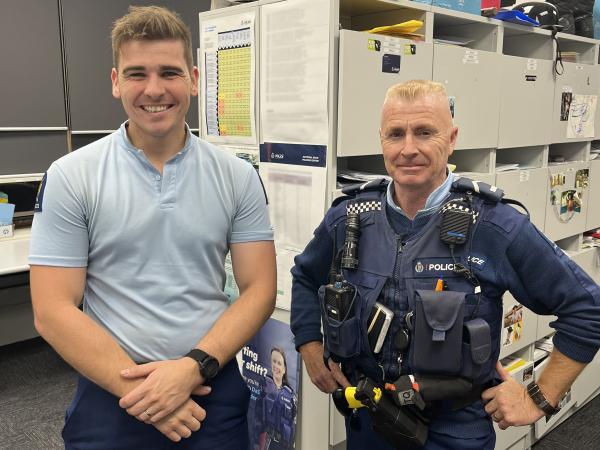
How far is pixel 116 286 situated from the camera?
4.09 feet

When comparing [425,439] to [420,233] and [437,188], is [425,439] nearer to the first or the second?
[420,233]

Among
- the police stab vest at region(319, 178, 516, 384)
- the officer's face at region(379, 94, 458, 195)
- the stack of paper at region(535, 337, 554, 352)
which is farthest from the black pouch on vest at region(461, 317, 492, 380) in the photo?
the stack of paper at region(535, 337, 554, 352)

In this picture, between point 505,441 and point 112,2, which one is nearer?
point 505,441

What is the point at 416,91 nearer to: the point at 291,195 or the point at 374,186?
the point at 374,186

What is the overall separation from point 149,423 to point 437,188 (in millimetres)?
880

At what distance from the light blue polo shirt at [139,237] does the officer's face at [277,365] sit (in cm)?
83

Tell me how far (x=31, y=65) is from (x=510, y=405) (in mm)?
3168

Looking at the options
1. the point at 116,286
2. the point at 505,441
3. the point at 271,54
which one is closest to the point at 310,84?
the point at 271,54

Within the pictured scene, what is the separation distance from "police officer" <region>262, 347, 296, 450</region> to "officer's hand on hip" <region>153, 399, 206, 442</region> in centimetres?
87

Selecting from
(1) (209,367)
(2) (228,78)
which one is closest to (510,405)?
(1) (209,367)

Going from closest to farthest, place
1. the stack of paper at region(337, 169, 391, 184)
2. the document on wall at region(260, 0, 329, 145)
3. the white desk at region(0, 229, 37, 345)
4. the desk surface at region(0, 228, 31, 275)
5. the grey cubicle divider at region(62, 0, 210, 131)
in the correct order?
the document on wall at region(260, 0, 329, 145) < the stack of paper at region(337, 169, 391, 184) < the desk surface at region(0, 228, 31, 275) < the grey cubicle divider at region(62, 0, 210, 131) < the white desk at region(0, 229, 37, 345)

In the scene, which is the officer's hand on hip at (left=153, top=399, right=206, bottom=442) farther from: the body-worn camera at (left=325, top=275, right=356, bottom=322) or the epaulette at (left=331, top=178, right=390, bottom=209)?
the epaulette at (left=331, top=178, right=390, bottom=209)

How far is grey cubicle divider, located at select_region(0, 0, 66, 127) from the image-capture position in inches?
124

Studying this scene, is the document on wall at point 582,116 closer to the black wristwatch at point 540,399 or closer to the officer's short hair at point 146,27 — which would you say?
the black wristwatch at point 540,399
